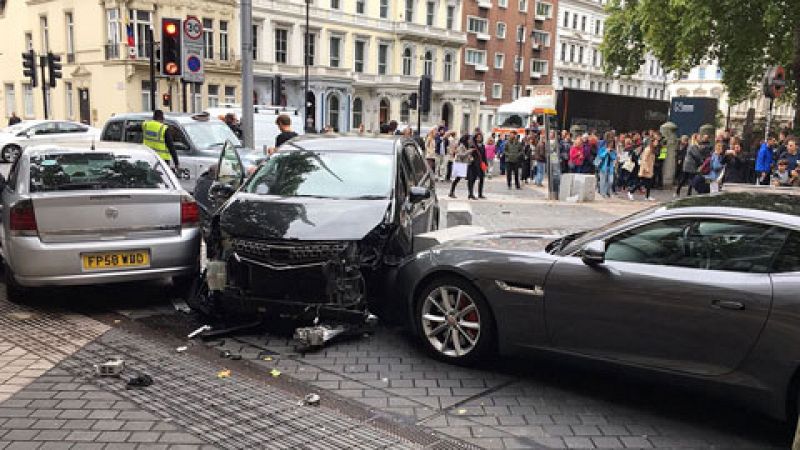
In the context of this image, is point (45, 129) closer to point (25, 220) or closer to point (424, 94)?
point (424, 94)

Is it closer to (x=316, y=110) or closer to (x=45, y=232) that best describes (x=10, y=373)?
(x=45, y=232)

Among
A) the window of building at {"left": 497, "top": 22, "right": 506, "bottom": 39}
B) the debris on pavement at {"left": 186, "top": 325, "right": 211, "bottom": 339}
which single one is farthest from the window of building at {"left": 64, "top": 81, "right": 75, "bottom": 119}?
the debris on pavement at {"left": 186, "top": 325, "right": 211, "bottom": 339}

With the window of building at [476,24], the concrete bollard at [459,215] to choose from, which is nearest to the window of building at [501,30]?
the window of building at [476,24]

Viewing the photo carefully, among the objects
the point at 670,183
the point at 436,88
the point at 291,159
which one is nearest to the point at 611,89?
the point at 436,88

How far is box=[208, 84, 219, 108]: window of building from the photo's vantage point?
42597mm

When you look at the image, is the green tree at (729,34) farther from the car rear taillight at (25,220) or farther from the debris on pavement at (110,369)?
the debris on pavement at (110,369)

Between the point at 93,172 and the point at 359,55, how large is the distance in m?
48.8

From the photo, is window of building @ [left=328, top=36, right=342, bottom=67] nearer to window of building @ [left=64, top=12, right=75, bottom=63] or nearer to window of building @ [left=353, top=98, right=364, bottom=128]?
window of building @ [left=353, top=98, right=364, bottom=128]

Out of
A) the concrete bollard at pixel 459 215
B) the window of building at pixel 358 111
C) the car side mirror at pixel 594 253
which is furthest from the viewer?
the window of building at pixel 358 111

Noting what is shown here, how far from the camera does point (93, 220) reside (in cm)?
595

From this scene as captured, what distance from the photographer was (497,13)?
2613 inches

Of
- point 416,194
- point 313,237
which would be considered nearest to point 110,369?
point 313,237

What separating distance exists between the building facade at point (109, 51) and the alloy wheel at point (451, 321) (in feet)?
113

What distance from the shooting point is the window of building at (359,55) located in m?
52.6
